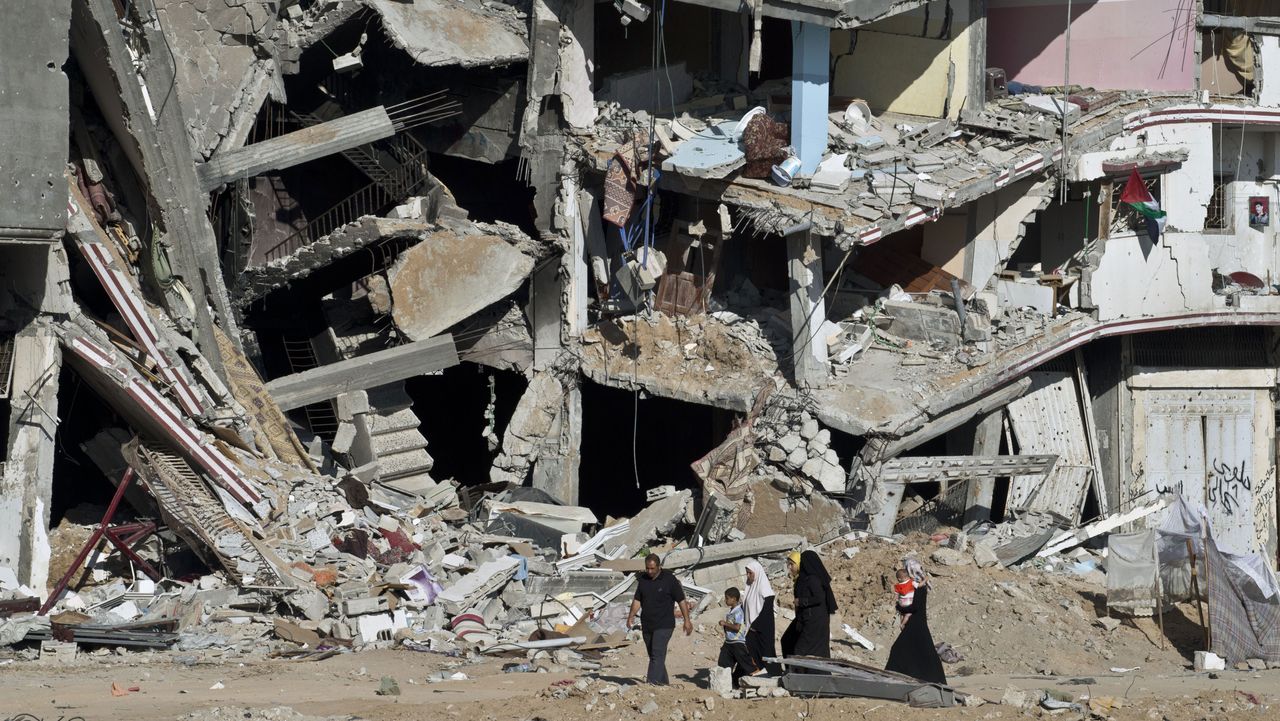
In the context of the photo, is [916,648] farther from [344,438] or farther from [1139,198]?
[1139,198]

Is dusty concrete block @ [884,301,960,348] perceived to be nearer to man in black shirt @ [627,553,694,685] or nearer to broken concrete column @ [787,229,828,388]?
broken concrete column @ [787,229,828,388]

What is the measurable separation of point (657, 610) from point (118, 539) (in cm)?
699

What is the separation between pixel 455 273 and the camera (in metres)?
23.2

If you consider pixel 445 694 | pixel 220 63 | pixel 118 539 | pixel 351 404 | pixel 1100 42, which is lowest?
pixel 445 694

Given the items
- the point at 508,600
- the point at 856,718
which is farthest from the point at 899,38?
the point at 856,718

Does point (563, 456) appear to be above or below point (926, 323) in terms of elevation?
below

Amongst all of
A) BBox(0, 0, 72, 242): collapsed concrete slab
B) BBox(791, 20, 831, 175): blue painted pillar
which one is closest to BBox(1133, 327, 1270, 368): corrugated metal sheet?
BBox(791, 20, 831, 175): blue painted pillar

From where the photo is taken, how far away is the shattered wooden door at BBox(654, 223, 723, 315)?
2342 cm

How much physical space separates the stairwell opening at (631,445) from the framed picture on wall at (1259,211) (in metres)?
8.24

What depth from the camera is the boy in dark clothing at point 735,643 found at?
14805mm

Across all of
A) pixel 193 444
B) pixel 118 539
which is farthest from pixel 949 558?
pixel 118 539

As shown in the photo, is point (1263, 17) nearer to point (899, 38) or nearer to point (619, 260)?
point (899, 38)

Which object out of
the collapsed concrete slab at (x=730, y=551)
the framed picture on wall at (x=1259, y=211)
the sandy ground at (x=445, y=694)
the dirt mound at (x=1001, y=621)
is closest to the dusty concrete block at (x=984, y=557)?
the dirt mound at (x=1001, y=621)

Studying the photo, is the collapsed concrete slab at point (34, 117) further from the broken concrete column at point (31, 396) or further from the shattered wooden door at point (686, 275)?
the shattered wooden door at point (686, 275)
